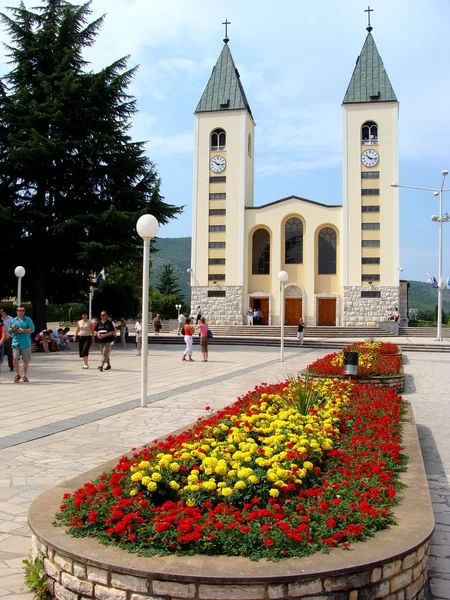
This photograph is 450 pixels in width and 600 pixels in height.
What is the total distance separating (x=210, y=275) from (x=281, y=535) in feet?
145

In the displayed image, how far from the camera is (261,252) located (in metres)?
48.8

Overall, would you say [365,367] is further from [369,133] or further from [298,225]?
[369,133]

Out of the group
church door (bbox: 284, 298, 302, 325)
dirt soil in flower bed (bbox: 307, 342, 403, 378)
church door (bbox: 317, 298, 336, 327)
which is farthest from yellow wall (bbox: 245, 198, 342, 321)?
dirt soil in flower bed (bbox: 307, 342, 403, 378)

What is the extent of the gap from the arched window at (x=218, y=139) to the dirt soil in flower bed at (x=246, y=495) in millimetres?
44427

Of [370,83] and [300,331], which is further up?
[370,83]

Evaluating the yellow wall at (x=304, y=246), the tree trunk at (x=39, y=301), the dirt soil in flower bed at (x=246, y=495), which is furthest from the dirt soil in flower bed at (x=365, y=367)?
the yellow wall at (x=304, y=246)

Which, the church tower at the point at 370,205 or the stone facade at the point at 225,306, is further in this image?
the stone facade at the point at 225,306

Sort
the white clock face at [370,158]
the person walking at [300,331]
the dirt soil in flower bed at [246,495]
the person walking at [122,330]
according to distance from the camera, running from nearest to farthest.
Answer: the dirt soil in flower bed at [246,495]
the person walking at [122,330]
the person walking at [300,331]
the white clock face at [370,158]

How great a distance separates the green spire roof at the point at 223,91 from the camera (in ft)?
158

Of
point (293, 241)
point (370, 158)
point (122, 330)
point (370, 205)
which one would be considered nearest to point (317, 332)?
point (293, 241)

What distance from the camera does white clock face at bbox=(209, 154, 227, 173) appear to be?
47.7 meters

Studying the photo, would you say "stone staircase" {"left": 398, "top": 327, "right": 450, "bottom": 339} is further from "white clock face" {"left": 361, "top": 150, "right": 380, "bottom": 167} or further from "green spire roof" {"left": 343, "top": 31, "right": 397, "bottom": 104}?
"green spire roof" {"left": 343, "top": 31, "right": 397, "bottom": 104}

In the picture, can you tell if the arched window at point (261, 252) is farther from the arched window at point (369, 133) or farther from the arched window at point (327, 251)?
the arched window at point (369, 133)

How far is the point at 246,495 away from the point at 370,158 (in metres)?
44.4
